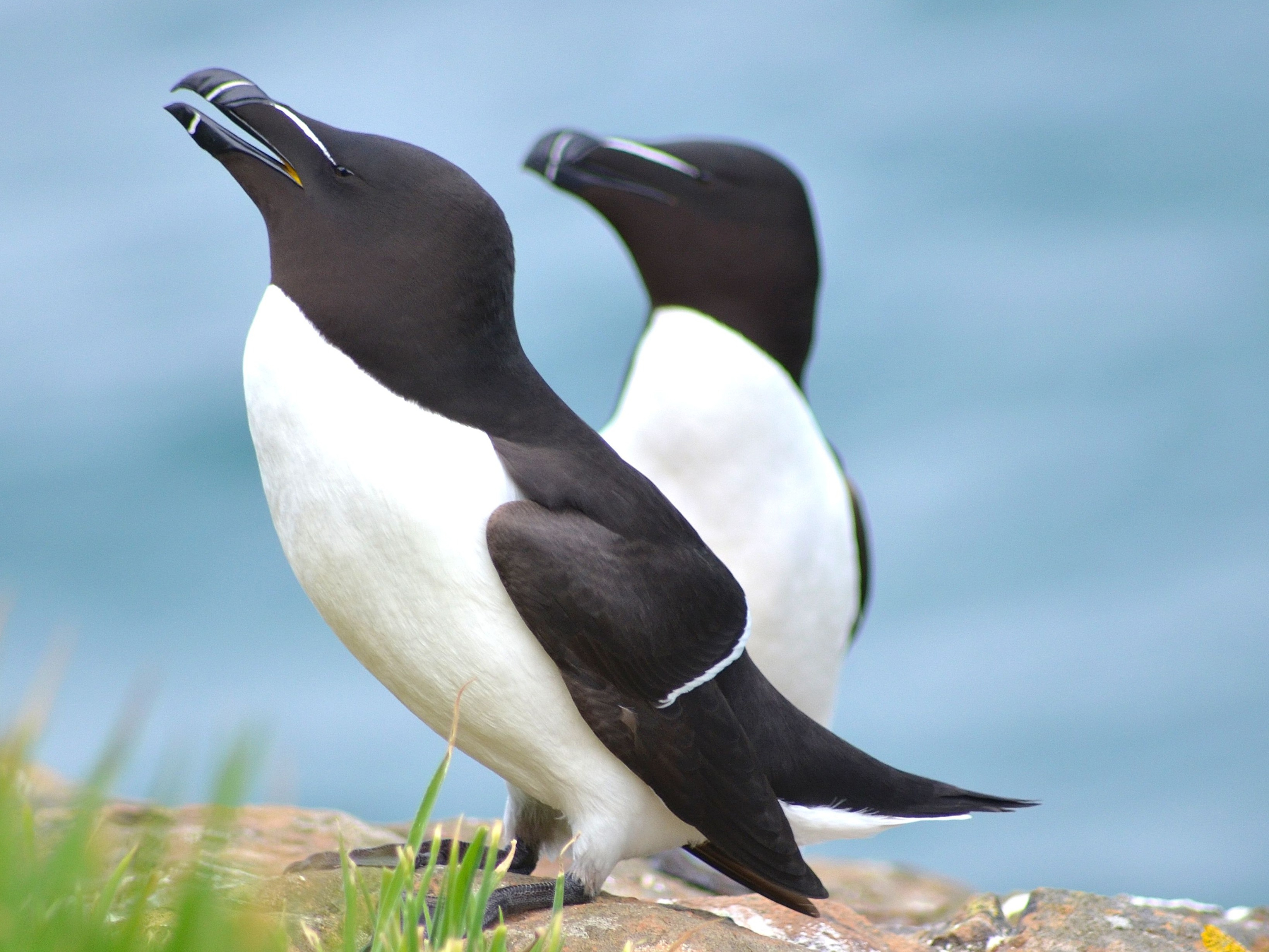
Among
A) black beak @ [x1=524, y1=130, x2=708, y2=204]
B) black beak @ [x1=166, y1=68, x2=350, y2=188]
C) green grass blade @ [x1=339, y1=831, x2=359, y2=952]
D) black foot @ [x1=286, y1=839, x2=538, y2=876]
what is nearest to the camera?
green grass blade @ [x1=339, y1=831, x2=359, y2=952]

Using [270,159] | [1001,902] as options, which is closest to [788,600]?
[1001,902]

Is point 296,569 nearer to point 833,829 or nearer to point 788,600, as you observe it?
point 833,829

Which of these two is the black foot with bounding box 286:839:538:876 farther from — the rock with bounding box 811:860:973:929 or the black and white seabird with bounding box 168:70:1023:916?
the rock with bounding box 811:860:973:929

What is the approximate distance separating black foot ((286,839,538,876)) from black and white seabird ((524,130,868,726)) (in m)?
1.95

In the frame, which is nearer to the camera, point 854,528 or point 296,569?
point 296,569

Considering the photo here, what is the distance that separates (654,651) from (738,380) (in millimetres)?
2504

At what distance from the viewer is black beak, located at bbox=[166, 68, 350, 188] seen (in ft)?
10.3

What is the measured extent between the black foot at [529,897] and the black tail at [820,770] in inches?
19.9

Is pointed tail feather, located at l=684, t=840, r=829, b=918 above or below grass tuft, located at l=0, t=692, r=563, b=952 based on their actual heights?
above

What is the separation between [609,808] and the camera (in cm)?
313

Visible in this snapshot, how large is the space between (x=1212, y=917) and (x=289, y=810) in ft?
9.33

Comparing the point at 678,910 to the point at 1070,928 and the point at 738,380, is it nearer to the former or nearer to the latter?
the point at 1070,928

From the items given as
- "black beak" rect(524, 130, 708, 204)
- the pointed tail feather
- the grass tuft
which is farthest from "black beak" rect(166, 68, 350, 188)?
"black beak" rect(524, 130, 708, 204)

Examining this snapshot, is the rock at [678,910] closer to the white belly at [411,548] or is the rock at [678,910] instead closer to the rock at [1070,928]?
the rock at [1070,928]
